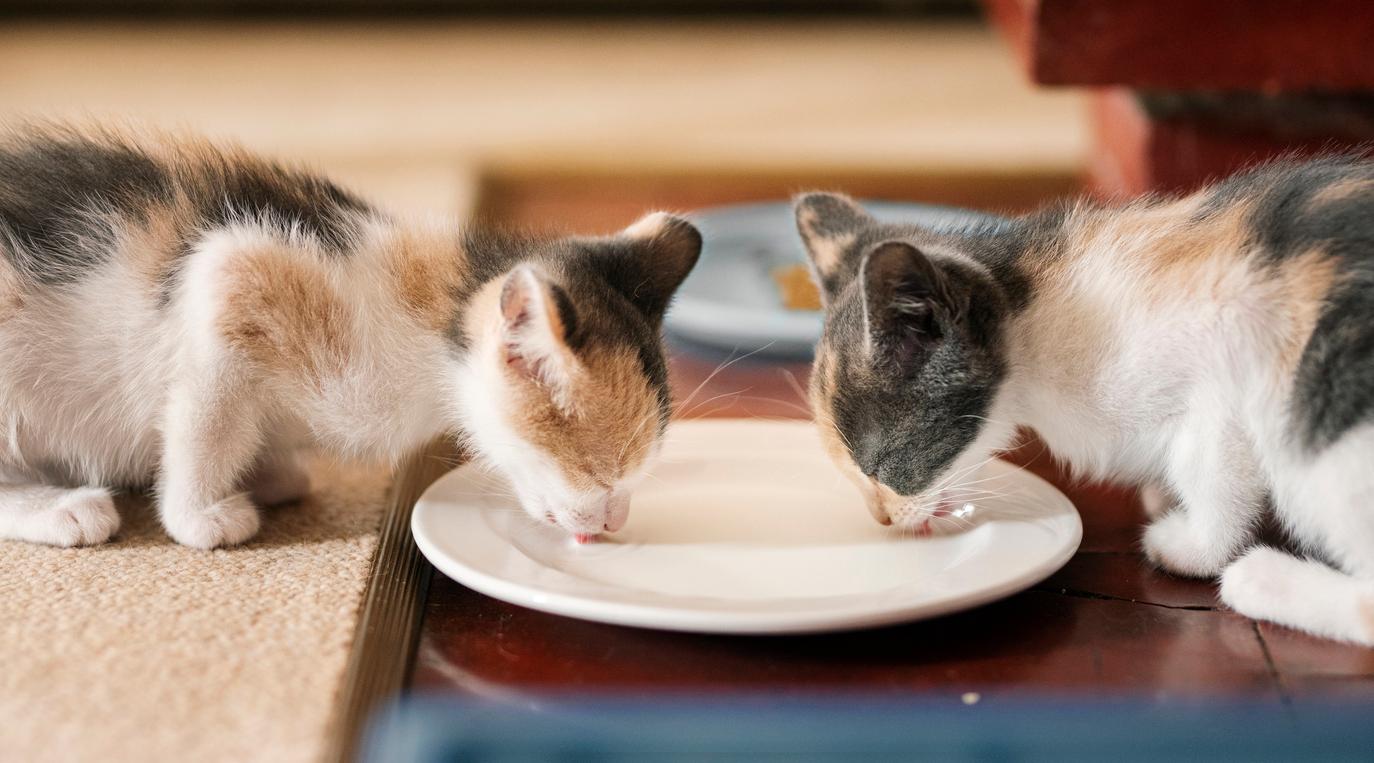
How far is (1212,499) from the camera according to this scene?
50.6 inches

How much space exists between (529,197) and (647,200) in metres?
0.24

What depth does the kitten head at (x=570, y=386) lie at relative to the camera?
126 cm

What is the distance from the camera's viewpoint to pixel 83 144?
1.42 metres

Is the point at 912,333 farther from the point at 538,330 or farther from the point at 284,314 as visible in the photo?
the point at 284,314

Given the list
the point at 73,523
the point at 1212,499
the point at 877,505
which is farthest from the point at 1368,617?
the point at 73,523

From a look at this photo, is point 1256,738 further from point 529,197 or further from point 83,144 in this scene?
point 529,197

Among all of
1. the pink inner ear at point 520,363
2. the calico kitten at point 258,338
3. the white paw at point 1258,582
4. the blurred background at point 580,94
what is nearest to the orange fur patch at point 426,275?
the calico kitten at point 258,338

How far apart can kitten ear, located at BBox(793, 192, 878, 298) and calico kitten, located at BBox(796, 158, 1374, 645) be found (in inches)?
1.0

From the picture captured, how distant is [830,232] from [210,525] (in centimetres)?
68

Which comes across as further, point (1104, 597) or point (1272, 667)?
point (1104, 597)

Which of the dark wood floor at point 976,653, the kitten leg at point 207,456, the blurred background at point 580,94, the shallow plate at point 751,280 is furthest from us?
the blurred background at point 580,94

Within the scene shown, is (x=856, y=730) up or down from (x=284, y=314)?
down

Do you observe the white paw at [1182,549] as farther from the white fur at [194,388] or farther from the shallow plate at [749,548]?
the white fur at [194,388]

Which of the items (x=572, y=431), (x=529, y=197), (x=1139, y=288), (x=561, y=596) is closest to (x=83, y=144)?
(x=572, y=431)
